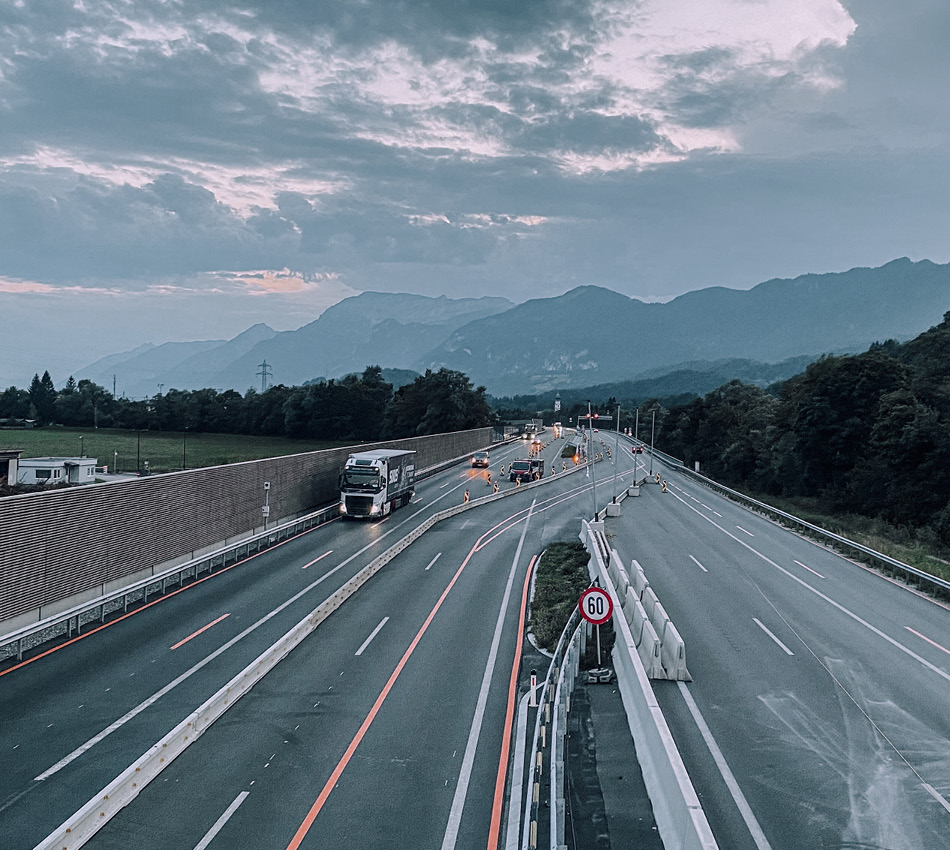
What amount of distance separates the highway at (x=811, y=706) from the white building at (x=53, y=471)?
41696mm

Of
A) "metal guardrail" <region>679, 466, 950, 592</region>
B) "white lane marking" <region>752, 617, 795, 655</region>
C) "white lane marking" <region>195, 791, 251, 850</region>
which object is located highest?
"metal guardrail" <region>679, 466, 950, 592</region>

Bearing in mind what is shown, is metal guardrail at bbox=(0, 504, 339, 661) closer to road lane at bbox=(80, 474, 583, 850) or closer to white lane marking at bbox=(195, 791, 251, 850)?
road lane at bbox=(80, 474, 583, 850)

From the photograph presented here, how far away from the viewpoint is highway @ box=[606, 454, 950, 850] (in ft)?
35.7

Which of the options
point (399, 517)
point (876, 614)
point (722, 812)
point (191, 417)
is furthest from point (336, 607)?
point (191, 417)

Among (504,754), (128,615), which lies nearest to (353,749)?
(504,754)

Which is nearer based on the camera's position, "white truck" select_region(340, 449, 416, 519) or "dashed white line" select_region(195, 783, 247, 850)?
"dashed white line" select_region(195, 783, 247, 850)

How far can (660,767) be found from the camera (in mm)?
11258

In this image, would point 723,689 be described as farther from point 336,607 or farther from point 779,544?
point 779,544

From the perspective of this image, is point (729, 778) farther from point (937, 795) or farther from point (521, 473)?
point (521, 473)

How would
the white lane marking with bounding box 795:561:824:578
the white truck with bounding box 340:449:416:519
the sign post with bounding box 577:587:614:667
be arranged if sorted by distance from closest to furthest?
the sign post with bounding box 577:587:614:667, the white lane marking with bounding box 795:561:824:578, the white truck with bounding box 340:449:416:519

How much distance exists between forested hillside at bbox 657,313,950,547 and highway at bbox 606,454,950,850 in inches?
990

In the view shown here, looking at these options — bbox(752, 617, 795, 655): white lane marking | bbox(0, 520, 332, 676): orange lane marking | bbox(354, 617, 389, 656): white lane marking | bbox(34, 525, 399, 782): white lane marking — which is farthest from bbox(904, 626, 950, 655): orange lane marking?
bbox(0, 520, 332, 676): orange lane marking

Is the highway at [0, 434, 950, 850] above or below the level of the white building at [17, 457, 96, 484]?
below

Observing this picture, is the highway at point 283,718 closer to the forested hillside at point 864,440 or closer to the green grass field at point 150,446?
the forested hillside at point 864,440
